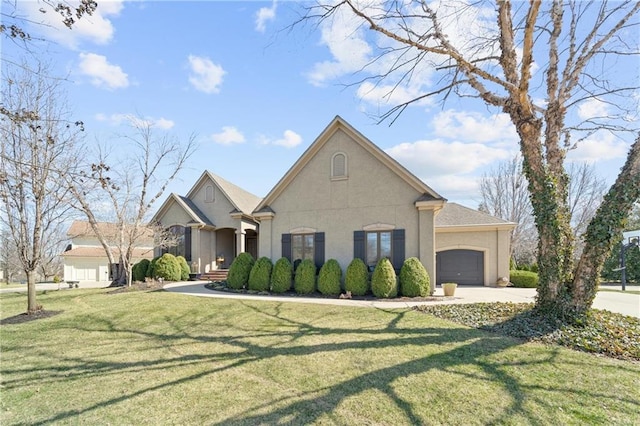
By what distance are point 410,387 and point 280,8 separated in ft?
28.5

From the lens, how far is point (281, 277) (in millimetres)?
13742

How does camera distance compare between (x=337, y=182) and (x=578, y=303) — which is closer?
(x=578, y=303)

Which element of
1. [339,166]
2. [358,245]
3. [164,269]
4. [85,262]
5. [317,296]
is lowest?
[85,262]

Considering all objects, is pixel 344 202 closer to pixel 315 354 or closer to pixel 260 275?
pixel 260 275

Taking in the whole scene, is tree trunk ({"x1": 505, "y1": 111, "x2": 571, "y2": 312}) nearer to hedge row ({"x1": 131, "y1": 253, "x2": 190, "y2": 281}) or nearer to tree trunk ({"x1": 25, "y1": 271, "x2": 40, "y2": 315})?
tree trunk ({"x1": 25, "y1": 271, "x2": 40, "y2": 315})

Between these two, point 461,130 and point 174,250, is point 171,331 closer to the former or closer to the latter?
point 461,130

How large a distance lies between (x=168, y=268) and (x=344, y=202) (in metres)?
11.3

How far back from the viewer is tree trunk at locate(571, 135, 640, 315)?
A: 721 cm

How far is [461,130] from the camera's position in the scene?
484 inches

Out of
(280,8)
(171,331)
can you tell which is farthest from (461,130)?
(171,331)

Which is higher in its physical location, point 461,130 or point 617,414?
point 461,130

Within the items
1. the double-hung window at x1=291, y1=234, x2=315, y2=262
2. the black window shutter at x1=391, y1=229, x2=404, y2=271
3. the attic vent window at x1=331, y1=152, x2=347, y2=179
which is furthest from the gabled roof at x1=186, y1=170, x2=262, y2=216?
the black window shutter at x1=391, y1=229, x2=404, y2=271

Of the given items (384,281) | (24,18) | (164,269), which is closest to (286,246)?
(384,281)

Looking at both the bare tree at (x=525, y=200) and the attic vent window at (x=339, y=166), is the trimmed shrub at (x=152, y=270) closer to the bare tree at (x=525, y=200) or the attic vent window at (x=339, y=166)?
the attic vent window at (x=339, y=166)
